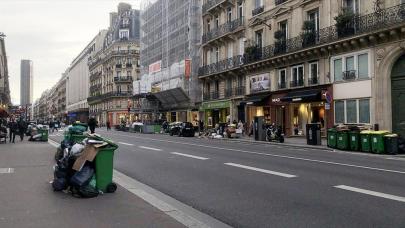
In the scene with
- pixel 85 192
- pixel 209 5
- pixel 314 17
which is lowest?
pixel 85 192

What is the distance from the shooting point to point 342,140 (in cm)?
2197

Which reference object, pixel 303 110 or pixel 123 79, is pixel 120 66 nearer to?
pixel 123 79

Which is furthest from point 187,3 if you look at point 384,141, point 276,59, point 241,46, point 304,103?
point 384,141

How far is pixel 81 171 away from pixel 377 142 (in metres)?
15.0

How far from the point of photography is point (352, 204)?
25.1ft

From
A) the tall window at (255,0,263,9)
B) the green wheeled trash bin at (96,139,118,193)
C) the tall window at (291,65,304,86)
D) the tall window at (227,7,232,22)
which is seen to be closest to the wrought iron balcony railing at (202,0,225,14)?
the tall window at (227,7,232,22)

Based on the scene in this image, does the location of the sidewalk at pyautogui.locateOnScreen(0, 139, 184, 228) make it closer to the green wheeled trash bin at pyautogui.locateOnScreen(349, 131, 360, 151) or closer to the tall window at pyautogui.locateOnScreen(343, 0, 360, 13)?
the green wheeled trash bin at pyautogui.locateOnScreen(349, 131, 360, 151)

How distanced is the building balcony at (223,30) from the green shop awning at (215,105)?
6283 millimetres

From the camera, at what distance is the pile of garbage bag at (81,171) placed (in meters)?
8.26

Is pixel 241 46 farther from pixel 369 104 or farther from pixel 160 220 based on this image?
pixel 160 220

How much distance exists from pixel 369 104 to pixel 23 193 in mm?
22303

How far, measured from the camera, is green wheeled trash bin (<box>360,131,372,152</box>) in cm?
2034

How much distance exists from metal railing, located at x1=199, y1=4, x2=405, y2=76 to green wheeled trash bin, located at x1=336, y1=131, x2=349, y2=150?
6871 mm

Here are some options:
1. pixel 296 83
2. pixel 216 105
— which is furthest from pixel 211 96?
pixel 296 83
